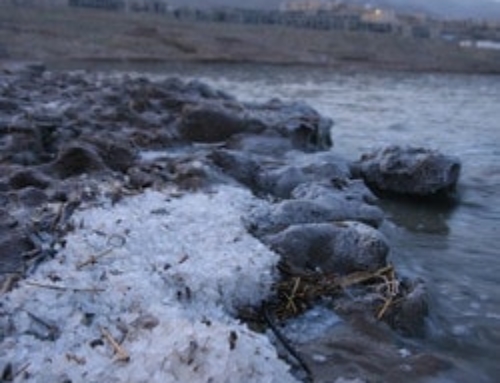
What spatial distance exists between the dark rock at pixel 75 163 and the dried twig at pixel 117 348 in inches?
139

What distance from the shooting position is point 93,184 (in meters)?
6.85

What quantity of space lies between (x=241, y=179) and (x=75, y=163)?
1783 millimetres

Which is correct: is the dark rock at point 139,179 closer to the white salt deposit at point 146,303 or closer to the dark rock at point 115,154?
the dark rock at point 115,154

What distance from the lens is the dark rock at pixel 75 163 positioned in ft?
24.6

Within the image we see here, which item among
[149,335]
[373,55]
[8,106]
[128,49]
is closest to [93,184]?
[149,335]

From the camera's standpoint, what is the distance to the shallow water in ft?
17.5

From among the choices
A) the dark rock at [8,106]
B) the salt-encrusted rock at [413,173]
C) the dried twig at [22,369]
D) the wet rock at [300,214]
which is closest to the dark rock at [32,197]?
the wet rock at [300,214]

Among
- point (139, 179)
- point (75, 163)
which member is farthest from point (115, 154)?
point (139, 179)

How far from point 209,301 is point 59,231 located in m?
1.38

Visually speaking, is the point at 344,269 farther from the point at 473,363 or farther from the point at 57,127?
the point at 57,127

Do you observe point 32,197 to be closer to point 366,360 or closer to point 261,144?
point 366,360

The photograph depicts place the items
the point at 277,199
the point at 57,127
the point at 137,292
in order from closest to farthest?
the point at 137,292, the point at 277,199, the point at 57,127

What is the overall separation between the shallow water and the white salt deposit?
1.43 meters

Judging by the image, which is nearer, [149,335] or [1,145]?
[149,335]
